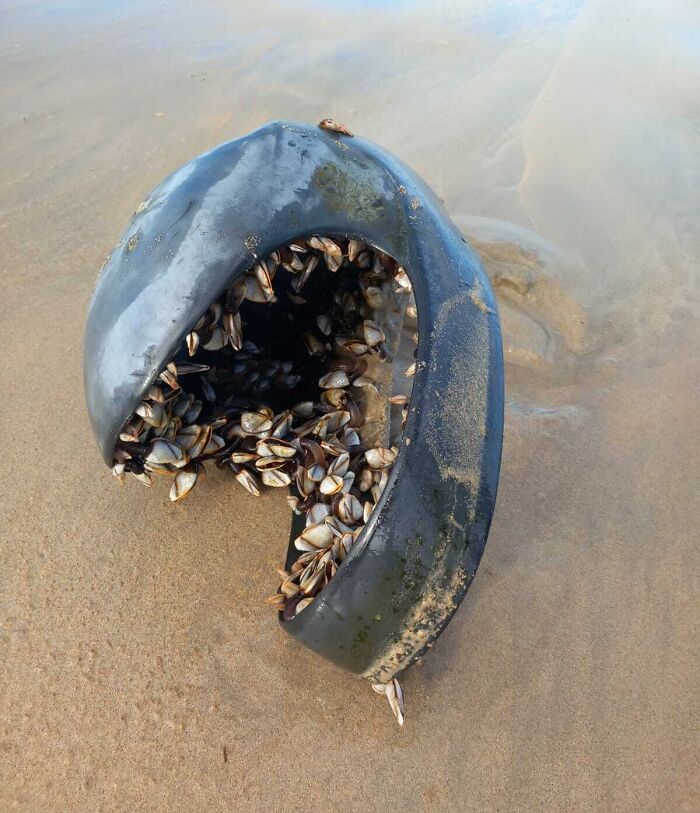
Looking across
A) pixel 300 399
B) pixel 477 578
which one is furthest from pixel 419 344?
pixel 477 578

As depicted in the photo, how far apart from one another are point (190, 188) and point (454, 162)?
3520mm

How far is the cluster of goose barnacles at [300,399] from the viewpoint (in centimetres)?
203

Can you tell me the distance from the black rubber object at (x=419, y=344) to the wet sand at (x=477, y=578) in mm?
497

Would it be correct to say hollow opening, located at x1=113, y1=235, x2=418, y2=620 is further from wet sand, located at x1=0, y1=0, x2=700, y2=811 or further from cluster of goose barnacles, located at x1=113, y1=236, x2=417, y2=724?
wet sand, located at x1=0, y1=0, x2=700, y2=811

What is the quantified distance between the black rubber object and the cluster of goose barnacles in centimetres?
9

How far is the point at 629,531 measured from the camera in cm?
270

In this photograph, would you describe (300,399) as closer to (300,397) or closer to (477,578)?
(300,397)

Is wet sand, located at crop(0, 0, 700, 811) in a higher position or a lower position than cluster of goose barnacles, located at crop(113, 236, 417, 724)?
lower

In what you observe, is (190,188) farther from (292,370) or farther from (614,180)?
(614,180)

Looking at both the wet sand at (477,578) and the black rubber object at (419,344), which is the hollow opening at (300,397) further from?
the wet sand at (477,578)

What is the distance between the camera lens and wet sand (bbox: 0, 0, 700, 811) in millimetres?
2121

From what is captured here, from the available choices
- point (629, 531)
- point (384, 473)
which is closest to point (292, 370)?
point (384, 473)

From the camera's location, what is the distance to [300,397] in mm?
2709

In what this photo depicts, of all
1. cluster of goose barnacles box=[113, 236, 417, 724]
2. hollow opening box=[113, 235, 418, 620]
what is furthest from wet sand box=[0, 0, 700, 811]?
hollow opening box=[113, 235, 418, 620]
